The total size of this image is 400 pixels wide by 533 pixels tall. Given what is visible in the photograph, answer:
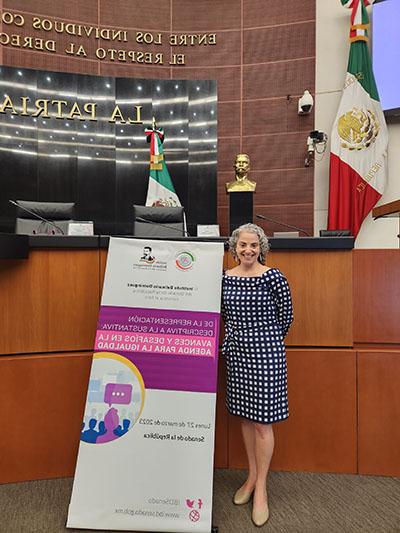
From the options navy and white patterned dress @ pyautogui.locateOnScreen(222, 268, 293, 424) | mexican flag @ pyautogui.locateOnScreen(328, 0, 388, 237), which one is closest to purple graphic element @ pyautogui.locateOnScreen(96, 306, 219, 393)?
navy and white patterned dress @ pyautogui.locateOnScreen(222, 268, 293, 424)

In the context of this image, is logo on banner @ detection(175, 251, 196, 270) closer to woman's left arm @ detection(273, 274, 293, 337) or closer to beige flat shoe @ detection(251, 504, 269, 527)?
woman's left arm @ detection(273, 274, 293, 337)

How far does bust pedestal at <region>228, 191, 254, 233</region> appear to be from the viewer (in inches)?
112

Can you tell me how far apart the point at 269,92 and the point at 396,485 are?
449 centimetres

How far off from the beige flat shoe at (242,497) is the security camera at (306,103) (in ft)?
14.0

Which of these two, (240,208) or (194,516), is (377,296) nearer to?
(240,208)

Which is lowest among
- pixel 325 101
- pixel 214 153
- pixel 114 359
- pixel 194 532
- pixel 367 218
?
pixel 194 532

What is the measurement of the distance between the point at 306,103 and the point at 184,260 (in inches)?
142

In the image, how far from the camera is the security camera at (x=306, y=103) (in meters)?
4.99

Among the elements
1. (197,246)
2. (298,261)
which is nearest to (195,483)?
(197,246)

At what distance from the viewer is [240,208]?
2879 millimetres

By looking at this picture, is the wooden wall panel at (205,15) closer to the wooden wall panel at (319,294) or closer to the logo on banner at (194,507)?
the wooden wall panel at (319,294)

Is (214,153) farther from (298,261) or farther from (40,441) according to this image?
(40,441)

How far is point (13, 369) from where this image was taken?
229cm

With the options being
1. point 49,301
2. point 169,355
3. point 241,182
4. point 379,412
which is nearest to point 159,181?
point 241,182
